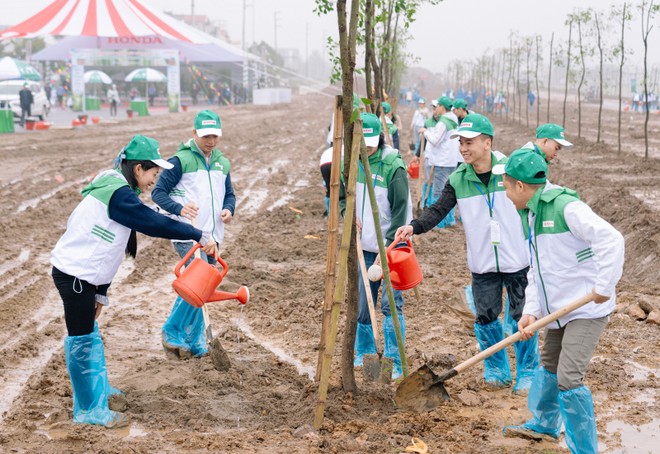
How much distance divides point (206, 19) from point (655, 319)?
129m

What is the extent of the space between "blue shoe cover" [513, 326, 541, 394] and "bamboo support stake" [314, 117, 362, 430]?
→ 155cm

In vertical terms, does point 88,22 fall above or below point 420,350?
above

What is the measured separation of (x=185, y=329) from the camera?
6559mm

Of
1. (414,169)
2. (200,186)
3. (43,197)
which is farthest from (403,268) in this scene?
(43,197)

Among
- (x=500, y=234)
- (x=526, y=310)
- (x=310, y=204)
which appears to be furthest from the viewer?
(x=310, y=204)

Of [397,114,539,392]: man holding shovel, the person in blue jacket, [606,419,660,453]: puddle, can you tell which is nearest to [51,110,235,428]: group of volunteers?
the person in blue jacket

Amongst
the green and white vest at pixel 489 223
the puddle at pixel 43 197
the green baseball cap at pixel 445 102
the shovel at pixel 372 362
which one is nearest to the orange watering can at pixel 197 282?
the shovel at pixel 372 362

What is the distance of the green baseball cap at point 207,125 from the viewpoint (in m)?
6.23

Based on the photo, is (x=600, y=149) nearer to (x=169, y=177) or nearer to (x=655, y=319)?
(x=655, y=319)

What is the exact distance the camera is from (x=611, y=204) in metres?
12.4

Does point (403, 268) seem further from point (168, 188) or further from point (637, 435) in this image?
point (168, 188)

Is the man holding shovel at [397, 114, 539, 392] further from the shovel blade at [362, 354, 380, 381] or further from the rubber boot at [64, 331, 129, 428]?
the rubber boot at [64, 331, 129, 428]

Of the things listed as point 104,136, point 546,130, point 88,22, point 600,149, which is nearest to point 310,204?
point 546,130

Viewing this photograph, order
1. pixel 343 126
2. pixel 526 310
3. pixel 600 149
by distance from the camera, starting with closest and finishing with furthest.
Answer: pixel 526 310, pixel 343 126, pixel 600 149
